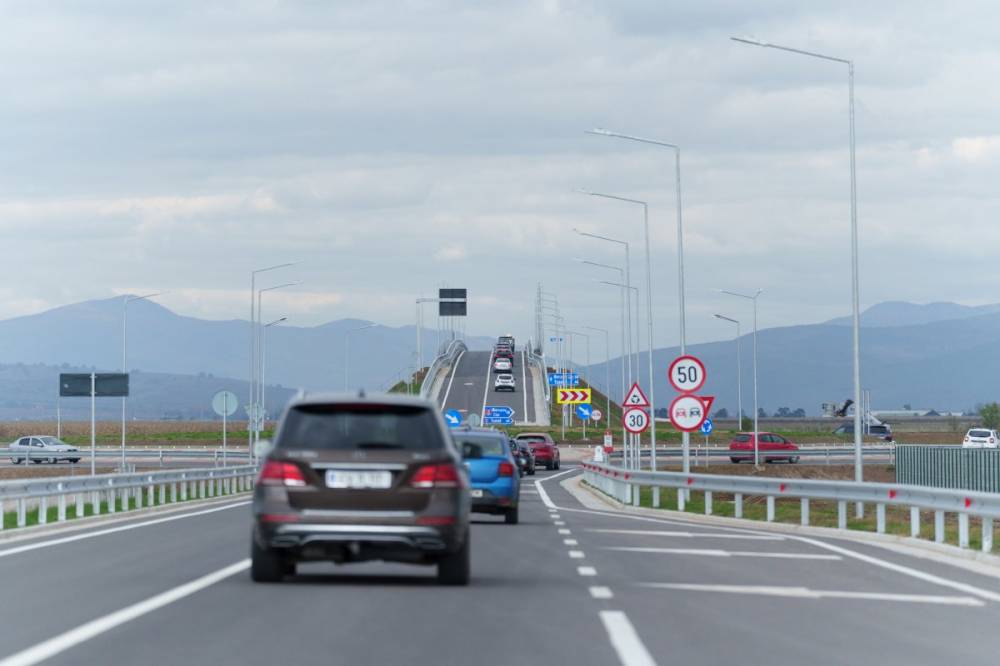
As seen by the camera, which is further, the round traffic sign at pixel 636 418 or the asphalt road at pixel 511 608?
the round traffic sign at pixel 636 418

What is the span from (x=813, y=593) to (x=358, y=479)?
4327mm

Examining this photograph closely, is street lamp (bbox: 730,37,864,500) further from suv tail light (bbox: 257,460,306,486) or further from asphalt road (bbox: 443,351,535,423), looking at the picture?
asphalt road (bbox: 443,351,535,423)

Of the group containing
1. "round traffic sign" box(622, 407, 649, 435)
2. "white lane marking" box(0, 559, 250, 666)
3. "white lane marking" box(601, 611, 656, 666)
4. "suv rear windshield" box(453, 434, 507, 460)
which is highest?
"round traffic sign" box(622, 407, 649, 435)

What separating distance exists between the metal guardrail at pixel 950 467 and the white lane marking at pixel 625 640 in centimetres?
3960

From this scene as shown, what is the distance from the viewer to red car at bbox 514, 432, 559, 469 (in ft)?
258

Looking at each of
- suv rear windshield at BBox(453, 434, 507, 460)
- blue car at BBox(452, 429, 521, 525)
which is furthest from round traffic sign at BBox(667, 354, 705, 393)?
blue car at BBox(452, 429, 521, 525)

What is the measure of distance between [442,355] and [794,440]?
65.3 m

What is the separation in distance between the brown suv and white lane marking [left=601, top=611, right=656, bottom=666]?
6.68 feet

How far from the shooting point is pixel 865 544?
2530 cm

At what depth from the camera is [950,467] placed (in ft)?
185

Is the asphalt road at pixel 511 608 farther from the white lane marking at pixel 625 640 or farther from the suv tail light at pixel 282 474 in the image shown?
the suv tail light at pixel 282 474

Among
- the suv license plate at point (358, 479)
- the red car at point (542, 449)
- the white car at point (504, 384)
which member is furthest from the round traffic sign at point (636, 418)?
the white car at point (504, 384)

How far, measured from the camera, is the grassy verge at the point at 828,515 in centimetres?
2753

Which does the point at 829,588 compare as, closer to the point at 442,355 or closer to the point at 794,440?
the point at 794,440
